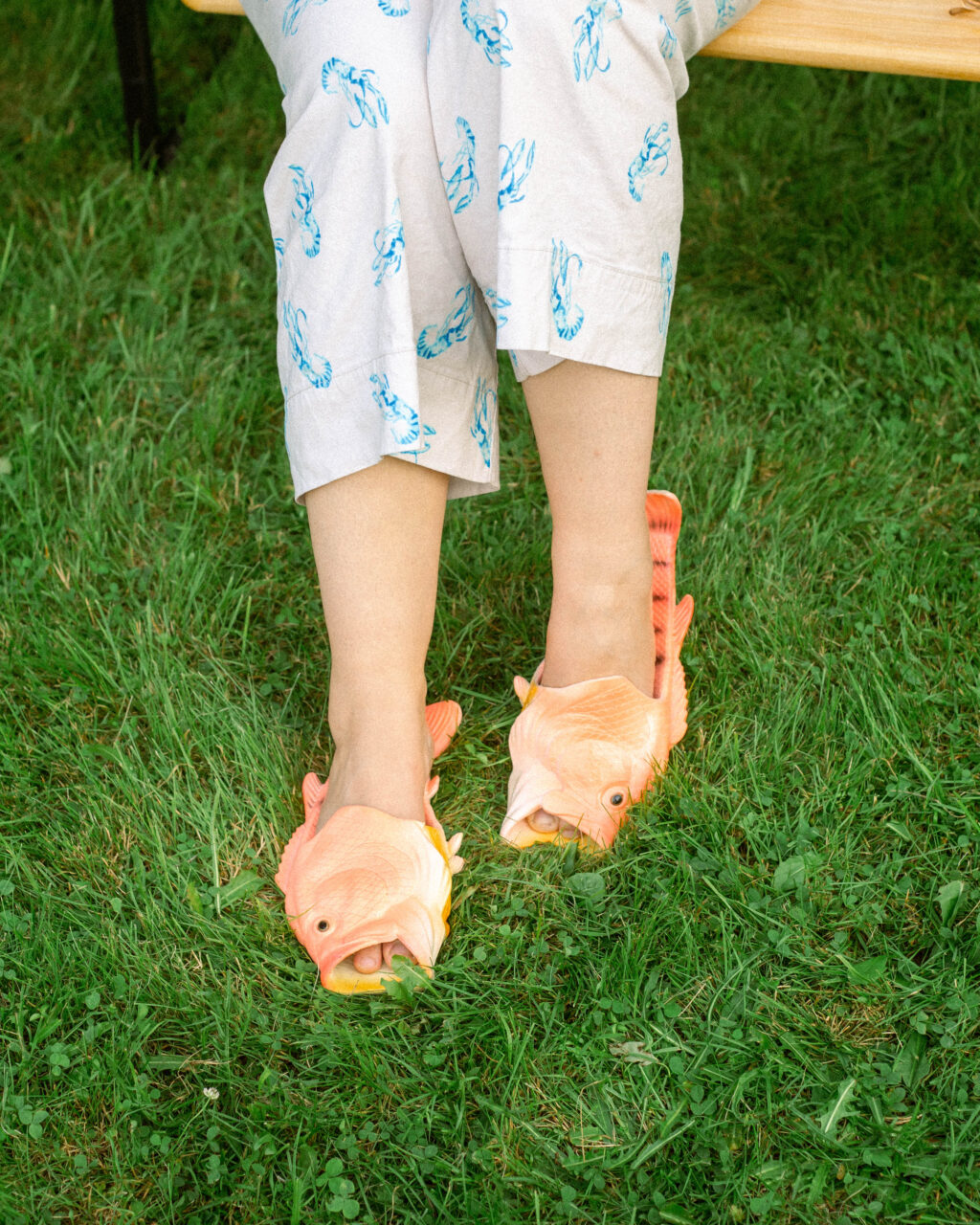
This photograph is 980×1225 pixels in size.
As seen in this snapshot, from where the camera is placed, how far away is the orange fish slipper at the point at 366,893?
49.6 inches

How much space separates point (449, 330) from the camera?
1.26 m

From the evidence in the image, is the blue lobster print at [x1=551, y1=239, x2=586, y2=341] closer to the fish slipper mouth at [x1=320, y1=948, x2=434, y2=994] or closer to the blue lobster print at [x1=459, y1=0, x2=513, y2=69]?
the blue lobster print at [x1=459, y1=0, x2=513, y2=69]

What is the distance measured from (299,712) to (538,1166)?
71 centimetres

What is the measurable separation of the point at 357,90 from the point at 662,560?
2.40 ft

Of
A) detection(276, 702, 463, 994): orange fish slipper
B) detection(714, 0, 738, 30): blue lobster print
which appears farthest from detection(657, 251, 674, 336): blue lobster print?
detection(276, 702, 463, 994): orange fish slipper

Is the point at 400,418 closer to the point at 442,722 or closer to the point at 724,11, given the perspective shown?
the point at 442,722

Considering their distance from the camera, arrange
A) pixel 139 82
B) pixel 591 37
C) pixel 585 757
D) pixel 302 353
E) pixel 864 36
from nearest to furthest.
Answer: pixel 591 37 < pixel 302 353 < pixel 585 757 < pixel 864 36 < pixel 139 82

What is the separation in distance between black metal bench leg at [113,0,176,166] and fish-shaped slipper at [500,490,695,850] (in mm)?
1798

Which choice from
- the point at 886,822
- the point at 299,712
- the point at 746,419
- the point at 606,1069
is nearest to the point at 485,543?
the point at 299,712

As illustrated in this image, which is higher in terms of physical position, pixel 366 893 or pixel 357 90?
pixel 357 90

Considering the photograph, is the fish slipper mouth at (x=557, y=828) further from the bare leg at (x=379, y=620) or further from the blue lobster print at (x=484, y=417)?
the blue lobster print at (x=484, y=417)

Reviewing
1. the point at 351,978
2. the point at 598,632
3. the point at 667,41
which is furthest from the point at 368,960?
the point at 667,41

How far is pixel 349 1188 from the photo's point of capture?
1.12 m

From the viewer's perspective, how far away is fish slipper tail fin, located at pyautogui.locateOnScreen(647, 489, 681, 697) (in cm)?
153
